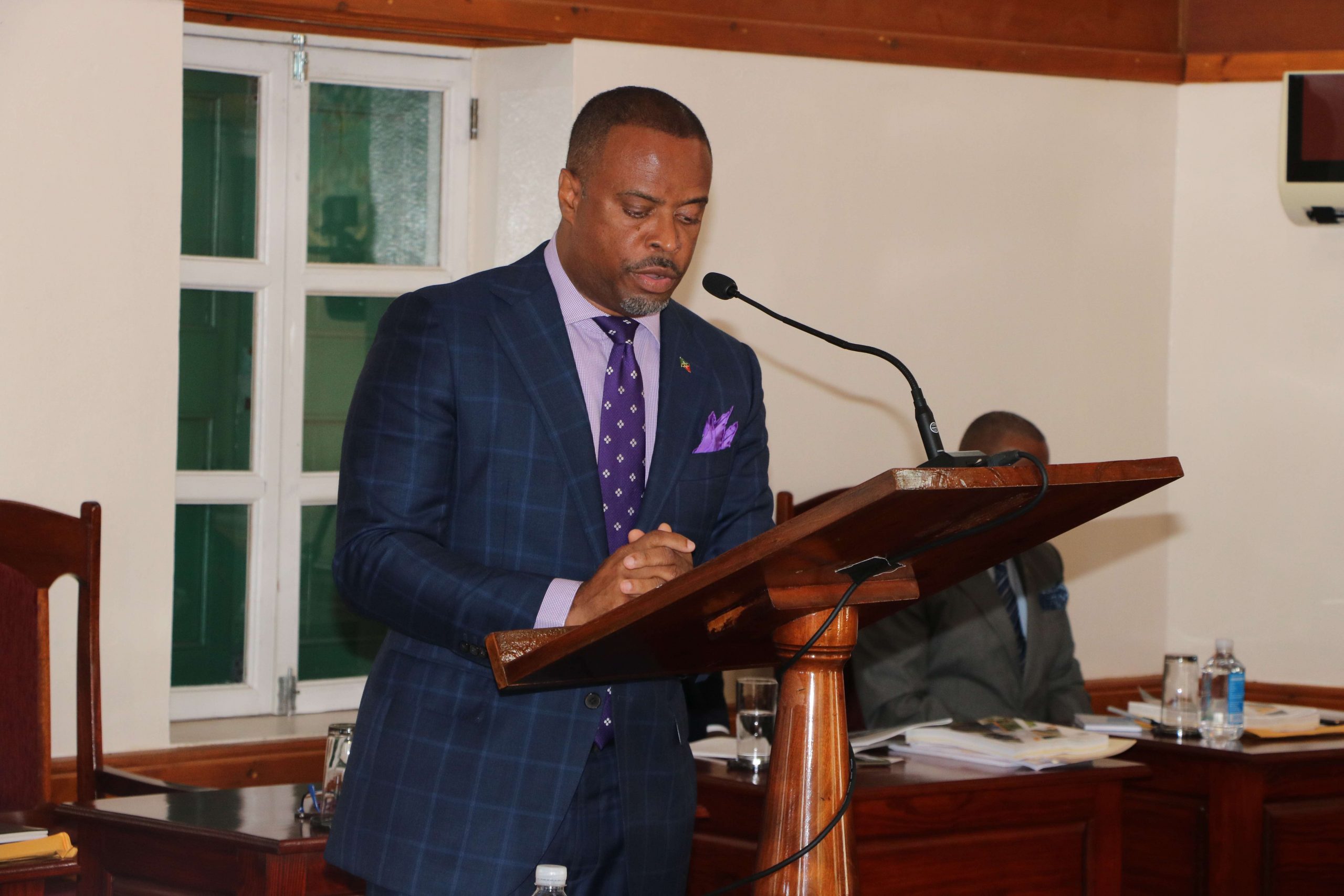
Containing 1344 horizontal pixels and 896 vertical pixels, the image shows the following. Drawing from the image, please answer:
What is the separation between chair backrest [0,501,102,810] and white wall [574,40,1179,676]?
5.11 ft

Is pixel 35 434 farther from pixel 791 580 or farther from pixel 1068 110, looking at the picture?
pixel 1068 110

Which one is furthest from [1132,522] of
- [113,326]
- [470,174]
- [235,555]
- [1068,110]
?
[113,326]

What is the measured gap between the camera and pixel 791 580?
130 cm

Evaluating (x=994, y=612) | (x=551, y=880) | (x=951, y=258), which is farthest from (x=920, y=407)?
(x=951, y=258)

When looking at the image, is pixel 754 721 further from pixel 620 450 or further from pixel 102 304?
pixel 102 304

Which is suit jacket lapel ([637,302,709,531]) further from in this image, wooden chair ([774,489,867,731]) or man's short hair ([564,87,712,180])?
wooden chair ([774,489,867,731])

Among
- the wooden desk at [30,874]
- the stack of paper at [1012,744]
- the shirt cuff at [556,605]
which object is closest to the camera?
the shirt cuff at [556,605]

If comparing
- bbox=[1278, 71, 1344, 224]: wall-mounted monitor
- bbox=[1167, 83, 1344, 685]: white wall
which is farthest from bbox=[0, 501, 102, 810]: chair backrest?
bbox=[1278, 71, 1344, 224]: wall-mounted monitor

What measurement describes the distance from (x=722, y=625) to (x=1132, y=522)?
3.23 meters

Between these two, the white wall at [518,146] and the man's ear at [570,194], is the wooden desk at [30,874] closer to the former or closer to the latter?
the man's ear at [570,194]

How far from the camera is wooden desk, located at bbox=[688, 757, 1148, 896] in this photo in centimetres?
254

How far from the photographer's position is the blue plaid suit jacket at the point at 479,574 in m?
1.57

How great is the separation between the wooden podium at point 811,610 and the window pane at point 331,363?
2.30m

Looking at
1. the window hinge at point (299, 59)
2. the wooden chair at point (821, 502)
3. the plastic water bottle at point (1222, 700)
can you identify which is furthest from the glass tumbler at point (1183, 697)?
the window hinge at point (299, 59)
